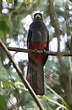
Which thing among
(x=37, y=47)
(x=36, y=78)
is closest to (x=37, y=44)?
(x=37, y=47)

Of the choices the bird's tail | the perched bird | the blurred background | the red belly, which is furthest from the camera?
the red belly

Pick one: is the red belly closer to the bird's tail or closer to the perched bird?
the perched bird

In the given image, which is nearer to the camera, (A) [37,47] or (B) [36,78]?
(B) [36,78]

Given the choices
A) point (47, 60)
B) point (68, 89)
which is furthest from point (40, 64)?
point (68, 89)

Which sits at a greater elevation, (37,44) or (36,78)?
(37,44)

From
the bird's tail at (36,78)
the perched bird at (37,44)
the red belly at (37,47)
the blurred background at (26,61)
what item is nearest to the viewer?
Result: the blurred background at (26,61)

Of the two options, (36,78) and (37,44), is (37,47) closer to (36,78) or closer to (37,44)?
(37,44)

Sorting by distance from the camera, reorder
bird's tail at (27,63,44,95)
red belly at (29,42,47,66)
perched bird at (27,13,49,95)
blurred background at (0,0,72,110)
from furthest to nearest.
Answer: red belly at (29,42,47,66) < perched bird at (27,13,49,95) < bird's tail at (27,63,44,95) < blurred background at (0,0,72,110)

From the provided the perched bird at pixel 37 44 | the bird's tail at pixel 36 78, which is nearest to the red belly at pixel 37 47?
the perched bird at pixel 37 44

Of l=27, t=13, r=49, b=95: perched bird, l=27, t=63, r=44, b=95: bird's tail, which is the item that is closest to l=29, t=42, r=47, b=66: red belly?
l=27, t=13, r=49, b=95: perched bird

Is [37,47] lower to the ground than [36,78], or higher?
higher

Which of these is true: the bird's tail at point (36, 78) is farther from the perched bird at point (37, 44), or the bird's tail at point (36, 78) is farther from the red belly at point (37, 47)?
the red belly at point (37, 47)

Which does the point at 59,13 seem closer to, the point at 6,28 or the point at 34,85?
the point at 34,85

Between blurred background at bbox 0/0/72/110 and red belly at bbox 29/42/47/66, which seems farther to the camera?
red belly at bbox 29/42/47/66
